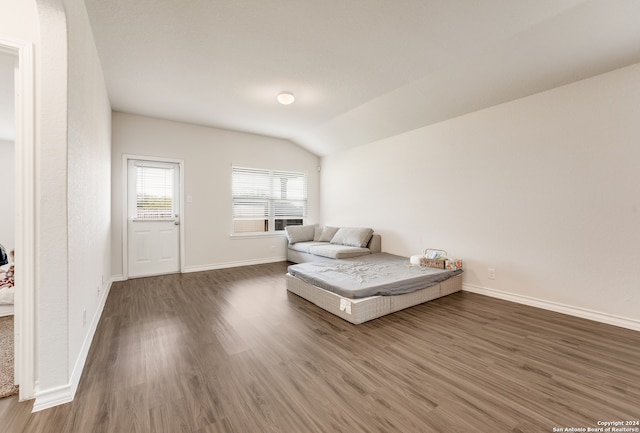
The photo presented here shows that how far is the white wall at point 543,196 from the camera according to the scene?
2.65 m

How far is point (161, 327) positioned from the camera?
265cm

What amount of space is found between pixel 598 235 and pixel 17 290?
4.80 m

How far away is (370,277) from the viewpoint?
3.26 m

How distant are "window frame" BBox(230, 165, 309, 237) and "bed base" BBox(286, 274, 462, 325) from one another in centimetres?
236

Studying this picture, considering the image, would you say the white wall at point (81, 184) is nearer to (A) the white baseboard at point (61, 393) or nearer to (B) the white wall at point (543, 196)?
(A) the white baseboard at point (61, 393)

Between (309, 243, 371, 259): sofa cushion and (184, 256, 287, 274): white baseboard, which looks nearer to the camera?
(309, 243, 371, 259): sofa cushion

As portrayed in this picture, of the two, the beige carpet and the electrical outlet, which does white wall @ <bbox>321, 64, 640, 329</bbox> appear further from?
the beige carpet

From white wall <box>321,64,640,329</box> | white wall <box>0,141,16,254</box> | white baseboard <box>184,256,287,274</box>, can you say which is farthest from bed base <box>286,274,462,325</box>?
white wall <box>0,141,16,254</box>

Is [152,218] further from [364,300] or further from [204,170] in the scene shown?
[364,300]

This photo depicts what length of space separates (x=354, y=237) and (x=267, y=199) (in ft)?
7.01

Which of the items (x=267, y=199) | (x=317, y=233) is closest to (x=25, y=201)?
(x=267, y=199)

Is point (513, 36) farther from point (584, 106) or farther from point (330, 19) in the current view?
point (330, 19)

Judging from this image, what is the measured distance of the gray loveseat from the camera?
15.8ft

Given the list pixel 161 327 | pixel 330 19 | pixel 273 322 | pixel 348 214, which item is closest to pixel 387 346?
pixel 273 322
